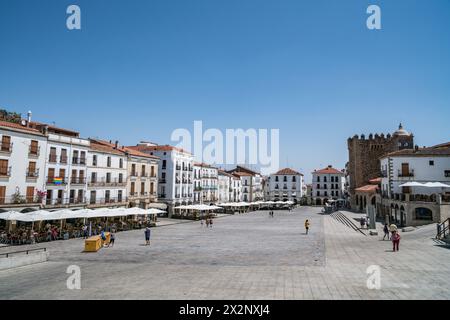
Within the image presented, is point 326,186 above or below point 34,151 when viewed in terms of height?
below

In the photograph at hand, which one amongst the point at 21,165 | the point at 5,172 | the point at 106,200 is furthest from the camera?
the point at 106,200

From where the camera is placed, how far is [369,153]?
71.8m

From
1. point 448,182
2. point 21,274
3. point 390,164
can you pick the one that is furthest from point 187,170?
point 21,274

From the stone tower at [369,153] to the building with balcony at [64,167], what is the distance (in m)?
57.9

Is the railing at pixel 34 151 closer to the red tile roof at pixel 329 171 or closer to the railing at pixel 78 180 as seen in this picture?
the railing at pixel 78 180

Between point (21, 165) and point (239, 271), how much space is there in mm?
26256

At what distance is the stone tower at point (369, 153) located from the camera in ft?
230

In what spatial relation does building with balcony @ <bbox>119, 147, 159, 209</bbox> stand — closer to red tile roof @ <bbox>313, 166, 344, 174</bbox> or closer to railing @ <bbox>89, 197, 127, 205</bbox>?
railing @ <bbox>89, 197, 127, 205</bbox>

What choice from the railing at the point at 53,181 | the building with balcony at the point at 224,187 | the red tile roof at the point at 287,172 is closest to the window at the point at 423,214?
the railing at the point at 53,181

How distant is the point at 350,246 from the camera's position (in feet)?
76.2

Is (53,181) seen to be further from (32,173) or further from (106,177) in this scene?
(106,177)

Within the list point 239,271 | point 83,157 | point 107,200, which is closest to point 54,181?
point 83,157

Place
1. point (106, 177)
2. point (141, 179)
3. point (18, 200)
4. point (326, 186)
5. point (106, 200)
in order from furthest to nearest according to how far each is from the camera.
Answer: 1. point (326, 186)
2. point (141, 179)
3. point (106, 177)
4. point (106, 200)
5. point (18, 200)
